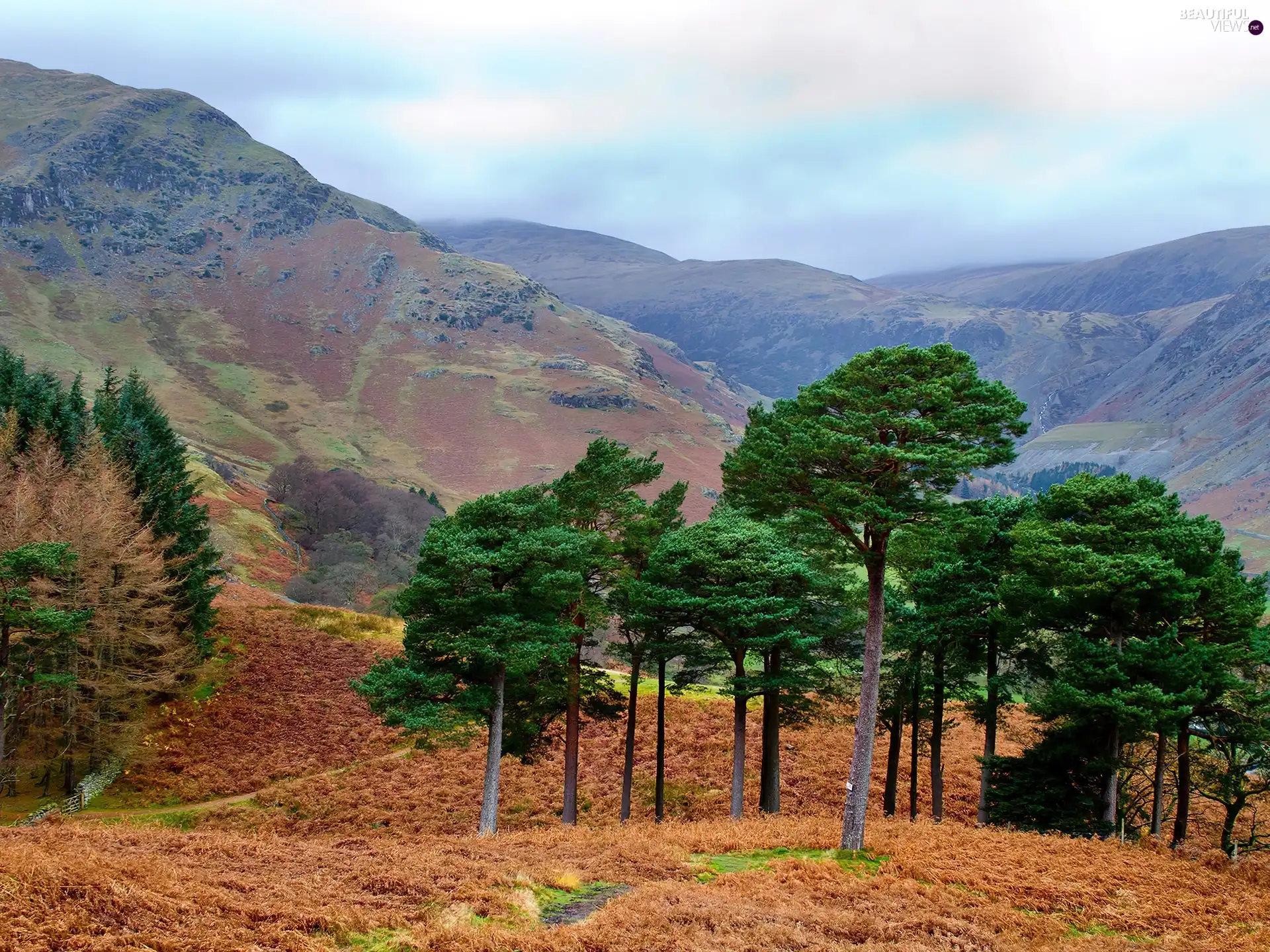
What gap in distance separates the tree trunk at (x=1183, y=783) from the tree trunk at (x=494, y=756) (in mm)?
20302

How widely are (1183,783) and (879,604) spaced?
13761 millimetres

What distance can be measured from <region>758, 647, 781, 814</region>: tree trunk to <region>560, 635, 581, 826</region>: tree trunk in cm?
644

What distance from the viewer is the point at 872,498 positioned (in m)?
18.9

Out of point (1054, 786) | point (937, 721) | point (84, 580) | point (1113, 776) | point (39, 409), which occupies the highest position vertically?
point (39, 409)

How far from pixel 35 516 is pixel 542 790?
77.9 ft

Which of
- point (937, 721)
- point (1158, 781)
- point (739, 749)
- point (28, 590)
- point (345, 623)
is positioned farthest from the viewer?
point (345, 623)

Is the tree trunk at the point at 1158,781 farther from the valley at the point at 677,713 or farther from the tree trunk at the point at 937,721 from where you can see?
the tree trunk at the point at 937,721

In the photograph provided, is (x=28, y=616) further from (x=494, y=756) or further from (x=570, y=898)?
(x=570, y=898)

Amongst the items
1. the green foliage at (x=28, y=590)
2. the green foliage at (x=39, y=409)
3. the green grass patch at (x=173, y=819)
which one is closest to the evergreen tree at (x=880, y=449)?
the green foliage at (x=28, y=590)

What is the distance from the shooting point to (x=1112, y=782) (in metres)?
24.8

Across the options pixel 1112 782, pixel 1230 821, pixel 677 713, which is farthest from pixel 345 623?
pixel 1230 821

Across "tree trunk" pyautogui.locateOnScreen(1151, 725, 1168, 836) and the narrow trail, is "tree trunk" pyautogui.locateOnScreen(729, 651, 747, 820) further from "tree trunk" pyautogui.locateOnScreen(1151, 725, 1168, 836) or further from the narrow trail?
the narrow trail

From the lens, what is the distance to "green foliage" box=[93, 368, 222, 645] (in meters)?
43.2

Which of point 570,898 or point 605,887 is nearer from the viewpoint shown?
point 570,898
